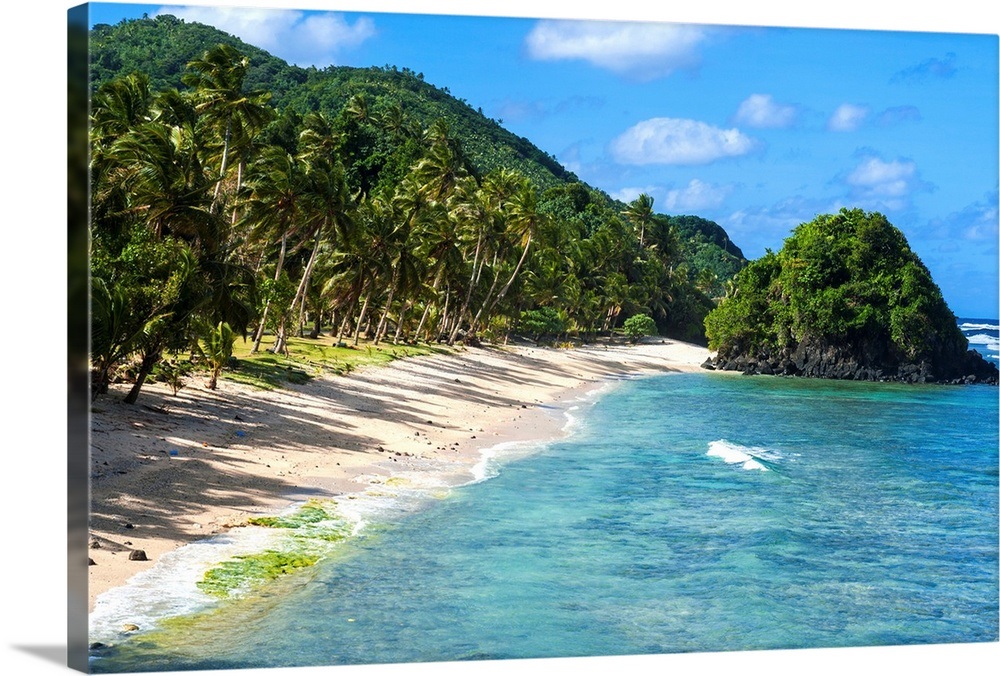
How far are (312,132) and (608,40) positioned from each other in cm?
5092

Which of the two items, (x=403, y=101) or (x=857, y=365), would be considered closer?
(x=857, y=365)

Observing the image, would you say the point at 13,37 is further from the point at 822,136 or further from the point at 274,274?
the point at 274,274

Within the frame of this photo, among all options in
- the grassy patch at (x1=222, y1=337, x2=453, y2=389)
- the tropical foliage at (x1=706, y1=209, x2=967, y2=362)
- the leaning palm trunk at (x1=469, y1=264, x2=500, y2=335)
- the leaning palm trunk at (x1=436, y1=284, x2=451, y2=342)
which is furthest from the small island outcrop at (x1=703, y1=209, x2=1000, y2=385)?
the grassy patch at (x1=222, y1=337, x2=453, y2=389)

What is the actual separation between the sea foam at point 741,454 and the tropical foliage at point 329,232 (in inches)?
410

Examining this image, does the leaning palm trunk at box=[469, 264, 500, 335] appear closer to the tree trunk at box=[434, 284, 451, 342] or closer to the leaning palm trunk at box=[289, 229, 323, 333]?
the tree trunk at box=[434, 284, 451, 342]

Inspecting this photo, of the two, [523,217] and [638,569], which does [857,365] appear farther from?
[638,569]

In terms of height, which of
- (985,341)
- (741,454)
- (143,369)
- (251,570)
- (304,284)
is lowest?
(741,454)

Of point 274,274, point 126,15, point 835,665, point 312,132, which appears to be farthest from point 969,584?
point 312,132

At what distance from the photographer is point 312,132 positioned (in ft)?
195

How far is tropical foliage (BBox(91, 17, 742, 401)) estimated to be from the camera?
58.6 feet

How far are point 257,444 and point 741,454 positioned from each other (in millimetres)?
10945

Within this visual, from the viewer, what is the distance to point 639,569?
12539 millimetres

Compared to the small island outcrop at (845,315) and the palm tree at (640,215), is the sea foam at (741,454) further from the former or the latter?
the palm tree at (640,215)

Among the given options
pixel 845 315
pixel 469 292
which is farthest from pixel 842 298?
pixel 469 292
